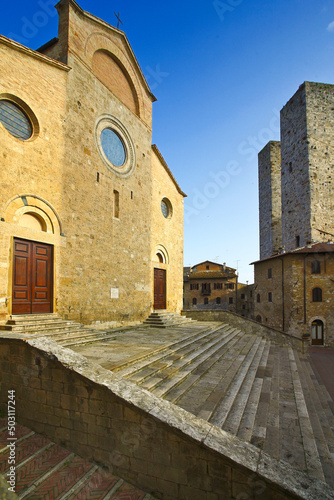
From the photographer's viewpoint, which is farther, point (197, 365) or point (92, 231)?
point (92, 231)

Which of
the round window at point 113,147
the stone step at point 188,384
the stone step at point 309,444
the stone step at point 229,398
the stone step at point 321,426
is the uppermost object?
the round window at point 113,147

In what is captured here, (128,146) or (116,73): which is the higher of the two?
(116,73)

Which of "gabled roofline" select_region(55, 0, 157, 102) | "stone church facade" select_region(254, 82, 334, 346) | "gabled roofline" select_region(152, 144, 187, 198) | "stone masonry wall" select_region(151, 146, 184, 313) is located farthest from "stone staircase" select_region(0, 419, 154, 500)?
"stone church facade" select_region(254, 82, 334, 346)

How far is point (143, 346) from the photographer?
7141 millimetres

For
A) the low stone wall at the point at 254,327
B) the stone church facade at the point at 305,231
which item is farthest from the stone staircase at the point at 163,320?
the stone church facade at the point at 305,231

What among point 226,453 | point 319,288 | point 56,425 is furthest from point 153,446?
point 319,288

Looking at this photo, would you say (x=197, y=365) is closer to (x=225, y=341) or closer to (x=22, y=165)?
(x=225, y=341)

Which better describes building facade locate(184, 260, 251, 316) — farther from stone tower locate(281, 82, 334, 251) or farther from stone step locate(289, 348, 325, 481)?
stone step locate(289, 348, 325, 481)

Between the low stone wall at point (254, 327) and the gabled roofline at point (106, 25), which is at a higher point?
the gabled roofline at point (106, 25)

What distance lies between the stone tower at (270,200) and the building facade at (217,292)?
27.8 ft

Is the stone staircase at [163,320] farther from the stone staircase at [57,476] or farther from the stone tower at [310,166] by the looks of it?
the stone tower at [310,166]

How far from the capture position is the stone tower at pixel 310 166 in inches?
828

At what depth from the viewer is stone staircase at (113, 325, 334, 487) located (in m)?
4.24

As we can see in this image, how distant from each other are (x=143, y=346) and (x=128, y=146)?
9145 millimetres
